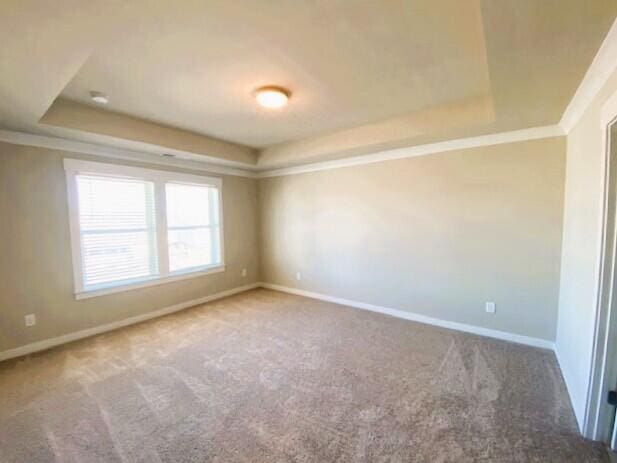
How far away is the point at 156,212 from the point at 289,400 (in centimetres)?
318

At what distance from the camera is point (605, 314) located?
5.67 ft

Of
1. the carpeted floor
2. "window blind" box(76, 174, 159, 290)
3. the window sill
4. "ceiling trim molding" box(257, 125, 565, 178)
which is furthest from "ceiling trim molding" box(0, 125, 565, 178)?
the carpeted floor

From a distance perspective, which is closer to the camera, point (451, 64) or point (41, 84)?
point (41, 84)

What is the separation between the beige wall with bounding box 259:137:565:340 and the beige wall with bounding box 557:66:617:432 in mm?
254

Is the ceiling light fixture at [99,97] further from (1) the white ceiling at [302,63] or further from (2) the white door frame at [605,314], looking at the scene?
(2) the white door frame at [605,314]

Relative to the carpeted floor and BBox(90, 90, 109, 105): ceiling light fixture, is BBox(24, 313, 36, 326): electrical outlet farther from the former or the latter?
BBox(90, 90, 109, 105): ceiling light fixture

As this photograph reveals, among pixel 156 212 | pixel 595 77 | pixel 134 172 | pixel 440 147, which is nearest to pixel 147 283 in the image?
pixel 156 212

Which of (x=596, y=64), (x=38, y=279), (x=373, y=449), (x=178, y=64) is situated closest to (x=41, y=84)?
(x=178, y=64)

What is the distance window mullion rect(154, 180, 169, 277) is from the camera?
4.16m

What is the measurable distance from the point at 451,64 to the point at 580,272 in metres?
1.83

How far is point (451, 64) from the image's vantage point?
2156 mm

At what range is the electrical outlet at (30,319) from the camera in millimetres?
3090

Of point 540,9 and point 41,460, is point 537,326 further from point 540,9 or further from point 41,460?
point 41,460

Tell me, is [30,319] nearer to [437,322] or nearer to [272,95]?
[272,95]
